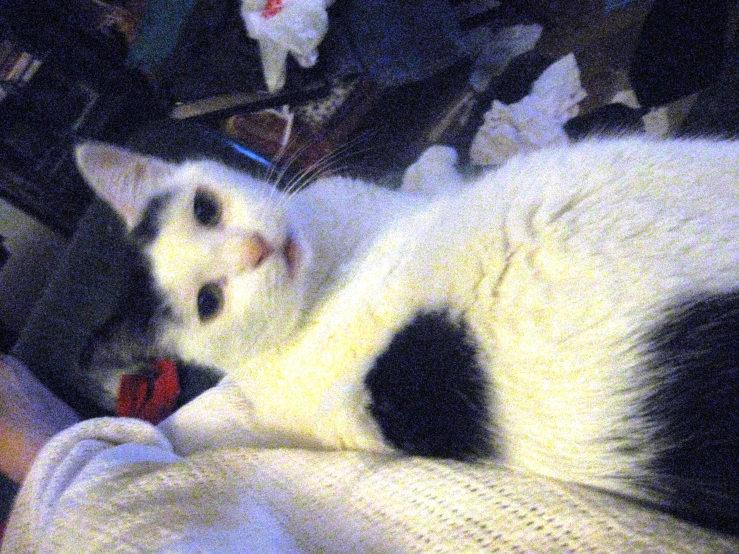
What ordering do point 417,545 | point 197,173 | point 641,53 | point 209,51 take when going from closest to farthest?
point 417,545, point 197,173, point 641,53, point 209,51

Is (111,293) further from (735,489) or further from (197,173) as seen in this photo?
(735,489)

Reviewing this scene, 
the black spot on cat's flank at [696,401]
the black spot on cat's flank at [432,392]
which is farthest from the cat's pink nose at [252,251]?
the black spot on cat's flank at [696,401]

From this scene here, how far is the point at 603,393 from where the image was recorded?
1.70ft

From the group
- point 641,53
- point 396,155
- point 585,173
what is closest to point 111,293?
point 396,155

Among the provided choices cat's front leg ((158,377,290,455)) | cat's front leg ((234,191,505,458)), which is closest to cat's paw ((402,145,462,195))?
cat's front leg ((234,191,505,458))

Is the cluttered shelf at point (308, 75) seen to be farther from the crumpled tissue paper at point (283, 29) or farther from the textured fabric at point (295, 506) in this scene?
the textured fabric at point (295, 506)

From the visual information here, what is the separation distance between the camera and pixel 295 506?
72cm

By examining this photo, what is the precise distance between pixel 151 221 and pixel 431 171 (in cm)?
76

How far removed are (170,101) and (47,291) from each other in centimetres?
77

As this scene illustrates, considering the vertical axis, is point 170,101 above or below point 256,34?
below

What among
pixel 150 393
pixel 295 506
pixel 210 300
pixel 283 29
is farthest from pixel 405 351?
pixel 283 29

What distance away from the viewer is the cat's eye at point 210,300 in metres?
0.86

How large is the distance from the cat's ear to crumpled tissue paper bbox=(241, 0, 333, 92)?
716mm

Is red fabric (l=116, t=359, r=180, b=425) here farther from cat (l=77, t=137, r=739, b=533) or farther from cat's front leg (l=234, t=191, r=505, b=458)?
cat's front leg (l=234, t=191, r=505, b=458)
